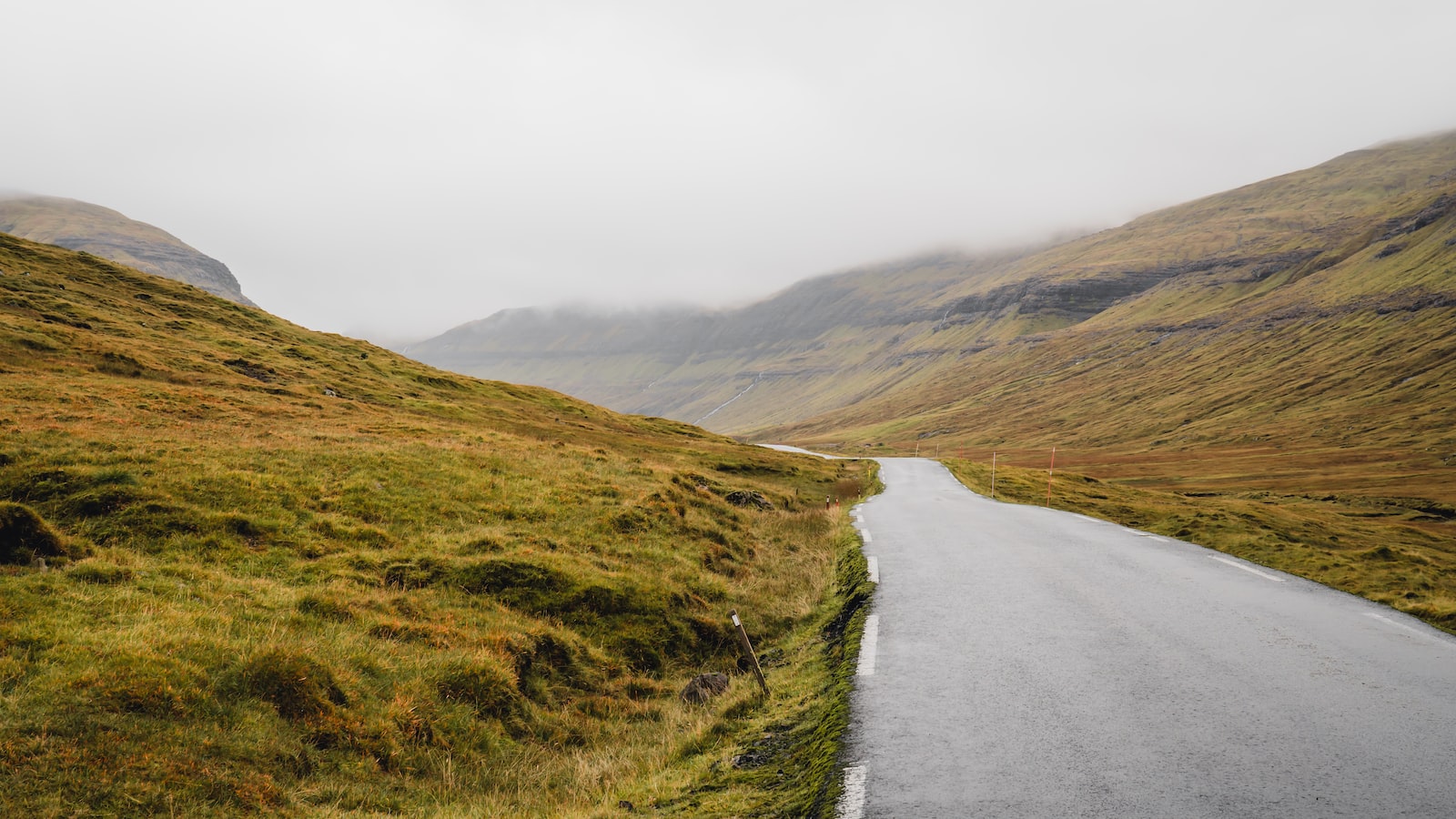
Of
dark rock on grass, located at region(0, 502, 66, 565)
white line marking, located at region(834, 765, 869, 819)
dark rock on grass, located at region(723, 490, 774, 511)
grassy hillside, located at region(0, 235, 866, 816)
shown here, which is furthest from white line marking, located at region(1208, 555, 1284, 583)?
dark rock on grass, located at region(0, 502, 66, 565)

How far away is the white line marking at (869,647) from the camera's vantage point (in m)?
9.11

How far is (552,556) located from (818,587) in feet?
19.9

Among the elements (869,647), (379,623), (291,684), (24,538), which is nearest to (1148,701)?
(869,647)

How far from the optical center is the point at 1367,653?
28.8 ft

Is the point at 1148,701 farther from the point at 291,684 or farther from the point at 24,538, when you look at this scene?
the point at 24,538

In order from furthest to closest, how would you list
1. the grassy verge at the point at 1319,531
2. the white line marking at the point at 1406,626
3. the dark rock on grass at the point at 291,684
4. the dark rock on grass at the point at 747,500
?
the dark rock on grass at the point at 747,500
the grassy verge at the point at 1319,531
the white line marking at the point at 1406,626
the dark rock on grass at the point at 291,684

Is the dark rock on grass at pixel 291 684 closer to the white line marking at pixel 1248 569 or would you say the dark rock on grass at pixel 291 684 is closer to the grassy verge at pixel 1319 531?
the white line marking at pixel 1248 569

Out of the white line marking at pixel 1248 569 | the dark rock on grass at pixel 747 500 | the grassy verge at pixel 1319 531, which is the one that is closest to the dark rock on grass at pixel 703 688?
the white line marking at pixel 1248 569

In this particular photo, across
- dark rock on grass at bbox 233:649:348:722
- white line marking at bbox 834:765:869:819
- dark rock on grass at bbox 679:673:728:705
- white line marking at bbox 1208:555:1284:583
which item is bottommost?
dark rock on grass at bbox 679:673:728:705

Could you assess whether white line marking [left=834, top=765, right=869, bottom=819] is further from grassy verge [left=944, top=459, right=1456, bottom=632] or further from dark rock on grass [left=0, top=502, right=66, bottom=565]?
dark rock on grass [left=0, top=502, right=66, bottom=565]

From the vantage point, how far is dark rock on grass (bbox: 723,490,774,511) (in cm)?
2759

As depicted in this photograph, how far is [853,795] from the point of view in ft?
19.2

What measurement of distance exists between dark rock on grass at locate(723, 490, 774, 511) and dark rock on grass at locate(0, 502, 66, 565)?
1937cm

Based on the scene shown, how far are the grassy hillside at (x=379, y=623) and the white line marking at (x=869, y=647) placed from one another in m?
0.36
